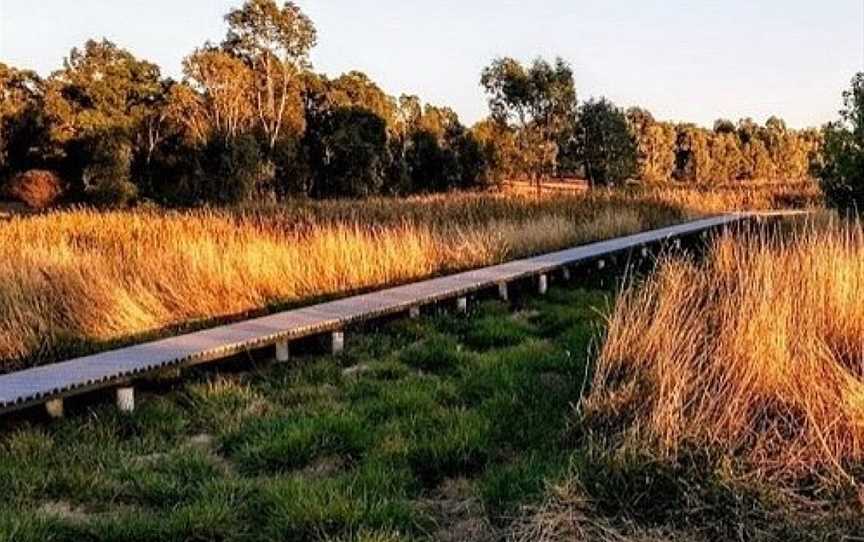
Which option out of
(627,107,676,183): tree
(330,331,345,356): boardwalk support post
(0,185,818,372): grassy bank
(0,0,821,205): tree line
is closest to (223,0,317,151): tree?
(0,0,821,205): tree line

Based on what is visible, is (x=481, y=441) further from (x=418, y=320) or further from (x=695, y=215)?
(x=695, y=215)

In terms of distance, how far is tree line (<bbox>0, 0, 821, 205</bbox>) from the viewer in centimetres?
3328

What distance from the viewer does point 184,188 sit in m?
32.2

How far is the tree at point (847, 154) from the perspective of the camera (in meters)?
8.30

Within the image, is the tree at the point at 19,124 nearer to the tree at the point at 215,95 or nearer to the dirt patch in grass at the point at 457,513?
the tree at the point at 215,95

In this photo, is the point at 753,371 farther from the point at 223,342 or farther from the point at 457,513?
the point at 223,342

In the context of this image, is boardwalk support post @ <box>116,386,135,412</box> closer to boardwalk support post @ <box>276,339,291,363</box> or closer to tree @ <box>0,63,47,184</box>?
boardwalk support post @ <box>276,339,291,363</box>

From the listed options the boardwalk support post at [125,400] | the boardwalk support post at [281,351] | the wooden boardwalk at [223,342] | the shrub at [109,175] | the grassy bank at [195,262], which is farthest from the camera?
the shrub at [109,175]

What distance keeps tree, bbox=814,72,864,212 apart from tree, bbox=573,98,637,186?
2745cm

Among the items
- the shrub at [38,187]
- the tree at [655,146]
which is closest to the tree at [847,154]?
the shrub at [38,187]

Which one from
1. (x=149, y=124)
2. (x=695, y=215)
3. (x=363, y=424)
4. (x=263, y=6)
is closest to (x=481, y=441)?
(x=363, y=424)

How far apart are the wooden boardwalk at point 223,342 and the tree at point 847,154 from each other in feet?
10.1

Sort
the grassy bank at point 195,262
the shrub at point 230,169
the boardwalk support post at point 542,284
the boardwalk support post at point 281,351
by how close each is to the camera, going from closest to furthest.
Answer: the boardwalk support post at point 281,351 → the grassy bank at point 195,262 → the boardwalk support post at point 542,284 → the shrub at point 230,169

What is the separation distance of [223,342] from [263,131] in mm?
34013
